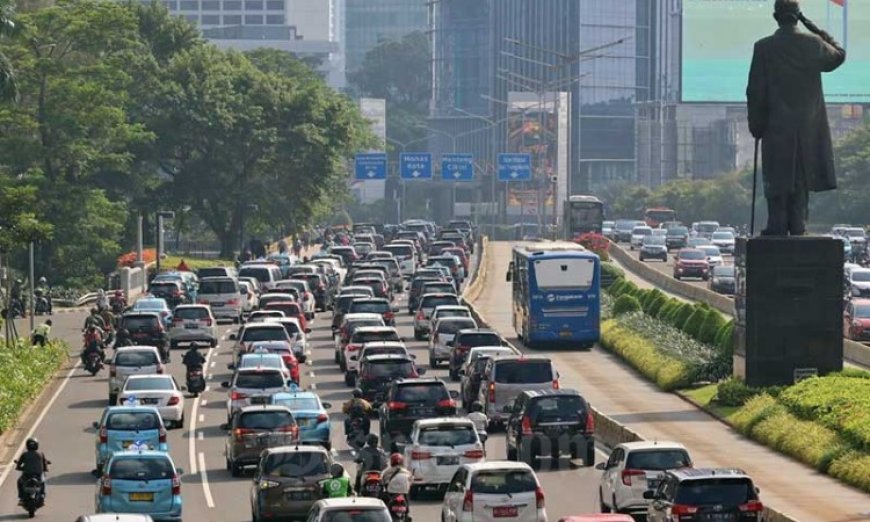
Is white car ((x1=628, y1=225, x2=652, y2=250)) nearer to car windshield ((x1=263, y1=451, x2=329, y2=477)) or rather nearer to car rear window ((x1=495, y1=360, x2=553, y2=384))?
car rear window ((x1=495, y1=360, x2=553, y2=384))

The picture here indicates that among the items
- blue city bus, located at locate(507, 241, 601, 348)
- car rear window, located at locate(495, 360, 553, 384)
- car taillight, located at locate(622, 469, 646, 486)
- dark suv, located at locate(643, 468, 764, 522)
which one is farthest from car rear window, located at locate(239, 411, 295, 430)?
blue city bus, located at locate(507, 241, 601, 348)

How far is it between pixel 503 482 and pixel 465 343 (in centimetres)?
2876

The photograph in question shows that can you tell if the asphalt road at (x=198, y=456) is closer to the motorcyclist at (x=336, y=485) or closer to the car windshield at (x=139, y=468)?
the car windshield at (x=139, y=468)

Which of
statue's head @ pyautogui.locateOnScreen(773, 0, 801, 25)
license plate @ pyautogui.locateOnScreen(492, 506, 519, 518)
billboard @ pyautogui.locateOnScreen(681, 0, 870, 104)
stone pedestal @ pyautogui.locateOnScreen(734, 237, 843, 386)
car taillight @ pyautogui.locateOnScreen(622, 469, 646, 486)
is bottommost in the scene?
license plate @ pyautogui.locateOnScreen(492, 506, 519, 518)

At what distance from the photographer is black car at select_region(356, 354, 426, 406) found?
2021 inches

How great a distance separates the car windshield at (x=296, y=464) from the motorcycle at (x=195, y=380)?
22.6 m

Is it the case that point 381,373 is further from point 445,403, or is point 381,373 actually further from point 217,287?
point 217,287

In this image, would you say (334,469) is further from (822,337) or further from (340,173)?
(340,173)

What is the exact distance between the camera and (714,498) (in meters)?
30.2

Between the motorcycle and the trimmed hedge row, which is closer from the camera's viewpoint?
the trimmed hedge row

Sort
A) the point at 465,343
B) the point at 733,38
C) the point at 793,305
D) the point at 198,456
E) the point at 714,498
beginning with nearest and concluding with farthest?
1. the point at 714,498
2. the point at 198,456
3. the point at 793,305
4. the point at 465,343
5. the point at 733,38

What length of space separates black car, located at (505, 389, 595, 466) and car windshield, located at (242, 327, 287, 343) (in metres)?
20.9

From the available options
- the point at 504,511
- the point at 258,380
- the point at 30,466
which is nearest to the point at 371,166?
the point at 258,380

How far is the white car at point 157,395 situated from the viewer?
48.4 m
